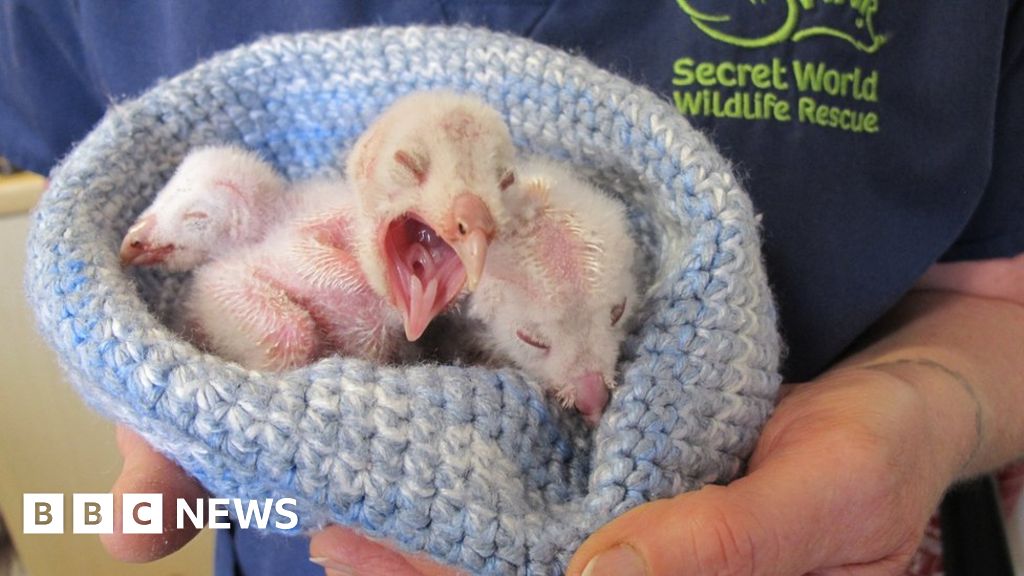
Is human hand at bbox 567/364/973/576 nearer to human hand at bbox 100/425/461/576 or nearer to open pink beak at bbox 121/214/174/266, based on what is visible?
human hand at bbox 100/425/461/576

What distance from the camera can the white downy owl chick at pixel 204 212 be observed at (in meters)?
0.58

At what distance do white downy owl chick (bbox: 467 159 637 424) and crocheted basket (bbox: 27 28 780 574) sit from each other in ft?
0.07

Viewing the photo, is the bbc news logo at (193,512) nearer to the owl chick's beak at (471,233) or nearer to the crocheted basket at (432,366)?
the crocheted basket at (432,366)

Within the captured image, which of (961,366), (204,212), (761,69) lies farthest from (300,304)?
(961,366)

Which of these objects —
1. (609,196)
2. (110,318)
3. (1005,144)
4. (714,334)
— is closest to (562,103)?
(609,196)

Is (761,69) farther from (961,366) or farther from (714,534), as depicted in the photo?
(714,534)

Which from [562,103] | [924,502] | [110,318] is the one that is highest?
[562,103]

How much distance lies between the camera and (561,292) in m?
0.50

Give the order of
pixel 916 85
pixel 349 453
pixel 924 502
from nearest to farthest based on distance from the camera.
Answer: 1. pixel 349 453
2. pixel 924 502
3. pixel 916 85

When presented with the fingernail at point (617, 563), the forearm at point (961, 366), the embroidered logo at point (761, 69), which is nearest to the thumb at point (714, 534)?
the fingernail at point (617, 563)

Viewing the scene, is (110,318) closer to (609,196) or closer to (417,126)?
(417,126)

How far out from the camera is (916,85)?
752 mm

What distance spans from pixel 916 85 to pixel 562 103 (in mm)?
374

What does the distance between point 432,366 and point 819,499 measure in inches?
10.0
